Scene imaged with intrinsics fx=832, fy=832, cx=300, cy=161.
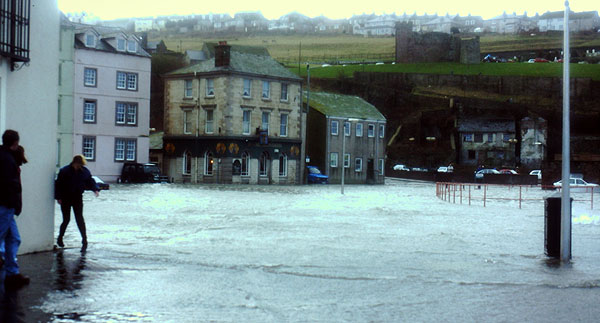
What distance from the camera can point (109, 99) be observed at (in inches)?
2515

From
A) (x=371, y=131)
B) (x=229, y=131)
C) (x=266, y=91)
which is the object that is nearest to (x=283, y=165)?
(x=266, y=91)

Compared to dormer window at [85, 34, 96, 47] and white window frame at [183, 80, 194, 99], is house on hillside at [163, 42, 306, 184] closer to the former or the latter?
white window frame at [183, 80, 194, 99]

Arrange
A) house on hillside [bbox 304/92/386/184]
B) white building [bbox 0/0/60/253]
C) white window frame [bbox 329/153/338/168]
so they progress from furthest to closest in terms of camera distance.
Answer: white window frame [bbox 329/153/338/168] → house on hillside [bbox 304/92/386/184] → white building [bbox 0/0/60/253]

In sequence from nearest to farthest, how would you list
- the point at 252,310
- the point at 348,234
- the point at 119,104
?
the point at 252,310 < the point at 348,234 < the point at 119,104

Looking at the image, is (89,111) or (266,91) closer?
(89,111)

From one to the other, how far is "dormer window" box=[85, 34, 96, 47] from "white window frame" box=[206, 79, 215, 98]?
10.1 meters

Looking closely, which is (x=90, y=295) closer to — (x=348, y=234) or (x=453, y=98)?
(x=348, y=234)

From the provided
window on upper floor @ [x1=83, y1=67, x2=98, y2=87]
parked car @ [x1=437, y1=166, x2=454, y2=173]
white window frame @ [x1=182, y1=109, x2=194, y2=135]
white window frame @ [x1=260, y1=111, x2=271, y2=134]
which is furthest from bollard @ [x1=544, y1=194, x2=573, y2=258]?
parked car @ [x1=437, y1=166, x2=454, y2=173]

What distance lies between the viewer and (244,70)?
68.9 m

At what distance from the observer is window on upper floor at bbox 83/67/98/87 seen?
6266 cm

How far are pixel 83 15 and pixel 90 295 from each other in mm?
81907

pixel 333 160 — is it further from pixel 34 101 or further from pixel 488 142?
pixel 34 101

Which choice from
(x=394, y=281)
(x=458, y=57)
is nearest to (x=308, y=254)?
(x=394, y=281)

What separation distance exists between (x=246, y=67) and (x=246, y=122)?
467 cm
